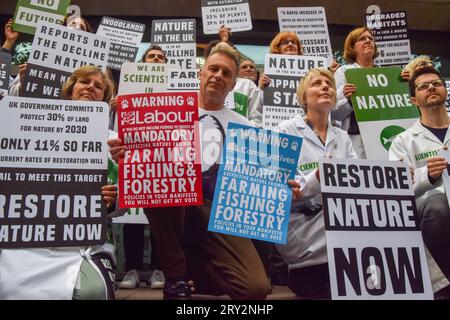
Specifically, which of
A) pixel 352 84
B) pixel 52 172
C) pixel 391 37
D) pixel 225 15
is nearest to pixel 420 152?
pixel 352 84

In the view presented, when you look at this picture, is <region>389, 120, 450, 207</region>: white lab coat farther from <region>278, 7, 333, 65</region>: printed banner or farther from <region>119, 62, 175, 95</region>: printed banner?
<region>278, 7, 333, 65</region>: printed banner

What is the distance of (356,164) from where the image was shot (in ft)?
7.80

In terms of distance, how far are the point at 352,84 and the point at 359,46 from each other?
0.77 meters

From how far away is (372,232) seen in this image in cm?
225

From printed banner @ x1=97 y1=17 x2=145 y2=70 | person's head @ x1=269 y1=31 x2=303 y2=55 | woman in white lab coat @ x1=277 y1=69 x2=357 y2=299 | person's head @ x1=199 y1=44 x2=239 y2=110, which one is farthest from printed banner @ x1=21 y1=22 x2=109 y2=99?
woman in white lab coat @ x1=277 y1=69 x2=357 y2=299

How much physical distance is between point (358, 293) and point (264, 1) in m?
7.26

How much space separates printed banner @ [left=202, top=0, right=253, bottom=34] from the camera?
5.08m

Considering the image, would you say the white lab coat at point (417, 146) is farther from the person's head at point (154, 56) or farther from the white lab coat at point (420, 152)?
the person's head at point (154, 56)

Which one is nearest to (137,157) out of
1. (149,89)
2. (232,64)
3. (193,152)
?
(193,152)

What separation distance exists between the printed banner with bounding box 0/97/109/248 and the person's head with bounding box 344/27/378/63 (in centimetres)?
283

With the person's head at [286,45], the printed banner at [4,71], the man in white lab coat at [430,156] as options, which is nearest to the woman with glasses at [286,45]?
the person's head at [286,45]

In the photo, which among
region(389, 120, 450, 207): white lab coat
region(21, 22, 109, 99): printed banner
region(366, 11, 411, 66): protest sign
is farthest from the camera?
region(366, 11, 411, 66): protest sign

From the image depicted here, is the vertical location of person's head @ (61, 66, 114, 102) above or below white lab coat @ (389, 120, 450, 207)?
above
